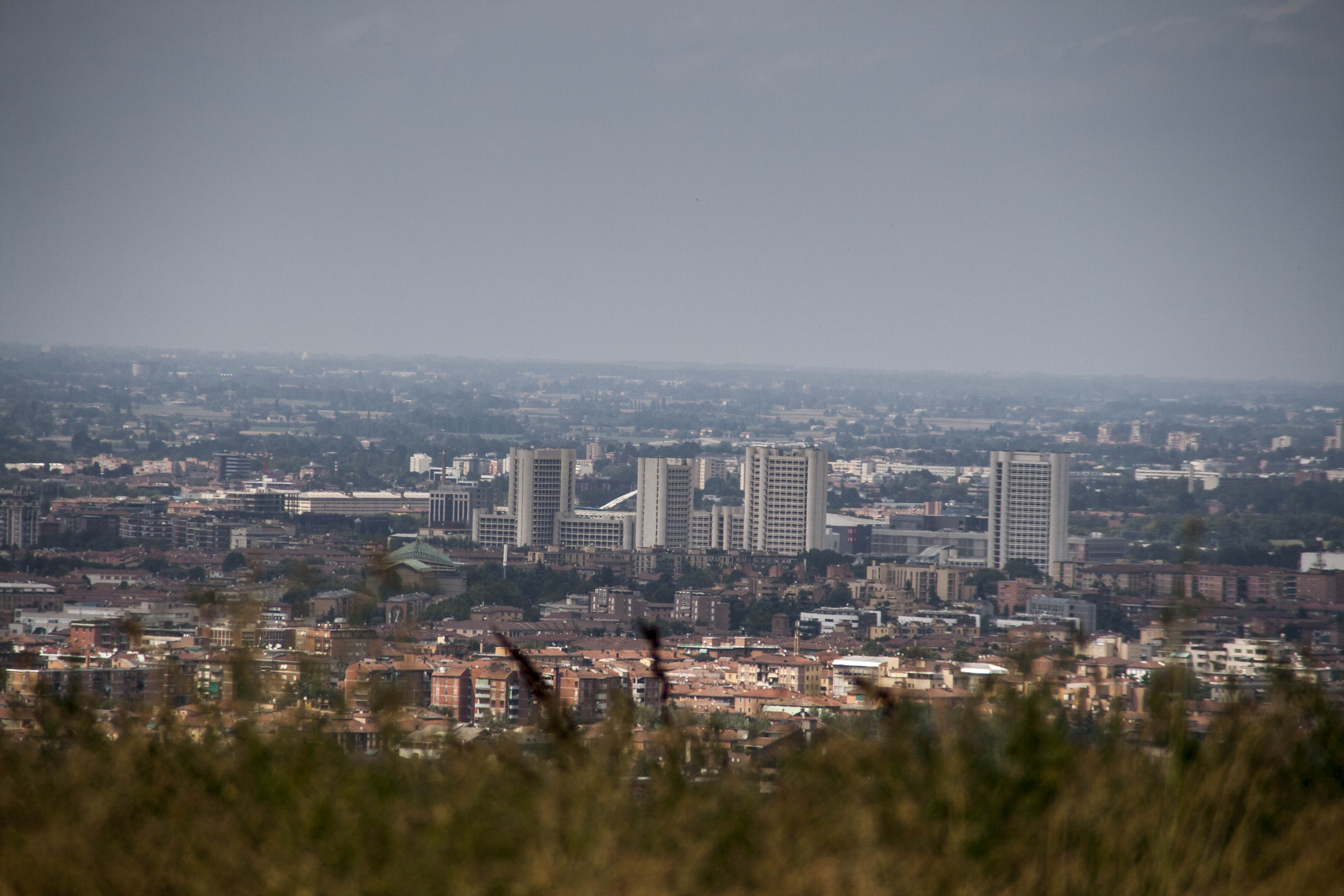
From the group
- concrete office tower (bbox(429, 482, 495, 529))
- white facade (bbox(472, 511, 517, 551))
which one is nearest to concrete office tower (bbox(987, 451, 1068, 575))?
white facade (bbox(472, 511, 517, 551))

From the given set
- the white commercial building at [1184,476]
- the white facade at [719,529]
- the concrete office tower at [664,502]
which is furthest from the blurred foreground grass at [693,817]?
the white commercial building at [1184,476]

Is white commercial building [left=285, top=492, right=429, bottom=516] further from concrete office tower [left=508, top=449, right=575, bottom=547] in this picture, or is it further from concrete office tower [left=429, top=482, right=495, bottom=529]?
concrete office tower [left=508, top=449, right=575, bottom=547]

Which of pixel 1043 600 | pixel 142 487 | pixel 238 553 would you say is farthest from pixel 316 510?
pixel 1043 600

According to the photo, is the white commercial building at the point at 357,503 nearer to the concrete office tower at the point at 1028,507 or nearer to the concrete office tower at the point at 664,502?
the concrete office tower at the point at 664,502

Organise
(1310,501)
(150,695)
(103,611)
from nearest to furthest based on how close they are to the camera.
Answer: (150,695) → (103,611) → (1310,501)

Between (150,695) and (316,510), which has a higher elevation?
(150,695)

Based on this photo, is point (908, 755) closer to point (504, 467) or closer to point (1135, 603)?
point (1135, 603)

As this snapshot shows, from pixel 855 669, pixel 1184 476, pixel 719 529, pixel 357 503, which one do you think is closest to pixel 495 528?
pixel 357 503
